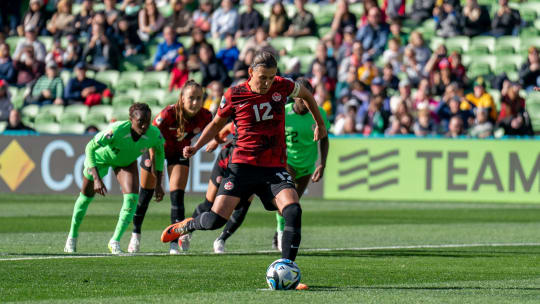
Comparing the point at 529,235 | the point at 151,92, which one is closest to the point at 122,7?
the point at 151,92

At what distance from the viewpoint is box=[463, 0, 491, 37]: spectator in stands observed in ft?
88.3

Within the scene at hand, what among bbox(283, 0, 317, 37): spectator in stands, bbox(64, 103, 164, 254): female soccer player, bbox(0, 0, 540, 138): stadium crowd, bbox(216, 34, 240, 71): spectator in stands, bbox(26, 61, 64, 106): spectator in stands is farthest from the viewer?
bbox(283, 0, 317, 37): spectator in stands

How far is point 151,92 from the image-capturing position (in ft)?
93.2

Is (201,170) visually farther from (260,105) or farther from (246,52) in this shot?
(260,105)

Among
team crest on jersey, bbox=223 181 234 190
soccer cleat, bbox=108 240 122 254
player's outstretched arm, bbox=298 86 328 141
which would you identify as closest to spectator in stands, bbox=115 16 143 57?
soccer cleat, bbox=108 240 122 254

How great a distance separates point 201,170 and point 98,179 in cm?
1192

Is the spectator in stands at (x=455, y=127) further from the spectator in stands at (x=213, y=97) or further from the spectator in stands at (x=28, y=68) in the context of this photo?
the spectator in stands at (x=28, y=68)

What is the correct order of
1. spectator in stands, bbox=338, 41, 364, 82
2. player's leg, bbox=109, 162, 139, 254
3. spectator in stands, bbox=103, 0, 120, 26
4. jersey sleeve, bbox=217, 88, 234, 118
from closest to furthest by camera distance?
1. jersey sleeve, bbox=217, 88, 234, 118
2. player's leg, bbox=109, 162, 139, 254
3. spectator in stands, bbox=338, 41, 364, 82
4. spectator in stands, bbox=103, 0, 120, 26

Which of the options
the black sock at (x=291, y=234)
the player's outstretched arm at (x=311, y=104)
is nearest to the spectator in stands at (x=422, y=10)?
the player's outstretched arm at (x=311, y=104)

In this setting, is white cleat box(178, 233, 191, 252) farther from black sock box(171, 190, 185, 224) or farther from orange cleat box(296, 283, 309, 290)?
orange cleat box(296, 283, 309, 290)

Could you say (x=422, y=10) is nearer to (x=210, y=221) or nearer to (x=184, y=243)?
(x=184, y=243)

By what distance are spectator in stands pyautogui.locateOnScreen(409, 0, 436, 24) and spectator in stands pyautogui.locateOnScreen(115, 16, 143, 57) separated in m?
7.55

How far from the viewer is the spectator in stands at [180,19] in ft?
98.2

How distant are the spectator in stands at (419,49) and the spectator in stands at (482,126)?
2.84 m
